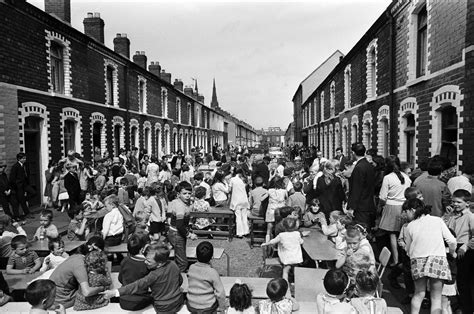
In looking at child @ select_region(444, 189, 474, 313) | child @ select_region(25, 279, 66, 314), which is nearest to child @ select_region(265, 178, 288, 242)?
child @ select_region(444, 189, 474, 313)

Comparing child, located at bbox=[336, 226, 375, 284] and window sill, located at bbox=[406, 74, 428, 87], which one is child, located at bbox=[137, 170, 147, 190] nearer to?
child, located at bbox=[336, 226, 375, 284]

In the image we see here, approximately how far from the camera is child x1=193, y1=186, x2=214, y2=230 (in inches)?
334

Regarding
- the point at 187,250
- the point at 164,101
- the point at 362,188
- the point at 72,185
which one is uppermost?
the point at 164,101

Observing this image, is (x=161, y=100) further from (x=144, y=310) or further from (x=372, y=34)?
(x=144, y=310)

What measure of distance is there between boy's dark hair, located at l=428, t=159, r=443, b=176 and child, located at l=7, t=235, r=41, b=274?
20.2ft

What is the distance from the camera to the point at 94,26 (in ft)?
58.9

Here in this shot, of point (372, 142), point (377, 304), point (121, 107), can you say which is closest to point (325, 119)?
point (372, 142)

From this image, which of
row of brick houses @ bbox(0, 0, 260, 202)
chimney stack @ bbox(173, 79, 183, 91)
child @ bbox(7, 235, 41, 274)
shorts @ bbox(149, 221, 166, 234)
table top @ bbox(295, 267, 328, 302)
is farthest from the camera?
chimney stack @ bbox(173, 79, 183, 91)

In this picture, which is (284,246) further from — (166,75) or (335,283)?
(166,75)

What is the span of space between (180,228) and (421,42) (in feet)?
31.8

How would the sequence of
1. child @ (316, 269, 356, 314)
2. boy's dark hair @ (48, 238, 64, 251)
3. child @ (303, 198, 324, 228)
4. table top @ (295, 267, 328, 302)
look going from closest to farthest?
→ 1. child @ (316, 269, 356, 314)
2. table top @ (295, 267, 328, 302)
3. boy's dark hair @ (48, 238, 64, 251)
4. child @ (303, 198, 324, 228)

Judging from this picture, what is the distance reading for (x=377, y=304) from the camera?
130 inches

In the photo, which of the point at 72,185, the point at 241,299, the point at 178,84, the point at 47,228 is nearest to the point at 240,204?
the point at 47,228

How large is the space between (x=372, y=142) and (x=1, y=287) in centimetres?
1403
